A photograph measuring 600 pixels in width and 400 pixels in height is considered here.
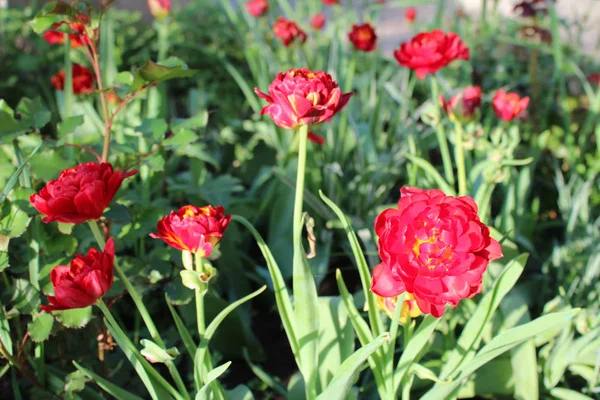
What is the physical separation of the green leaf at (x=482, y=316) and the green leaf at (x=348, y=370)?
19 cm

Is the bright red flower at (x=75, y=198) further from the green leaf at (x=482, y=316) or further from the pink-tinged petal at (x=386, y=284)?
the green leaf at (x=482, y=316)

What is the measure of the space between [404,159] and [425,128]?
0.29 m

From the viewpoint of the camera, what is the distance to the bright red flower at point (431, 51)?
42.3 inches

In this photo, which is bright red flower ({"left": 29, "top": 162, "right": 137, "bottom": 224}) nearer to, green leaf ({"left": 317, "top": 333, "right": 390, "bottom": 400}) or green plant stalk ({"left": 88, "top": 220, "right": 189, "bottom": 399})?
green plant stalk ({"left": 88, "top": 220, "right": 189, "bottom": 399})

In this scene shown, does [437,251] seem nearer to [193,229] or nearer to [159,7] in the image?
[193,229]

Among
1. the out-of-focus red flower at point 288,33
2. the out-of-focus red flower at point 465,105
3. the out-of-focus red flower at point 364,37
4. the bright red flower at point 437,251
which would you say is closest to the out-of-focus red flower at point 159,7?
the out-of-focus red flower at point 288,33

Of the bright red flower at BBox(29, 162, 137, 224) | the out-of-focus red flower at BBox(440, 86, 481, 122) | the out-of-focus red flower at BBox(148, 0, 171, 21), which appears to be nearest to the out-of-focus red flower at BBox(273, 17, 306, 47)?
the out-of-focus red flower at BBox(148, 0, 171, 21)

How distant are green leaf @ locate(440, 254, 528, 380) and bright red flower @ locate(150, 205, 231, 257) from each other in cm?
42

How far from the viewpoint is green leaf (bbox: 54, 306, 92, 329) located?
84 cm

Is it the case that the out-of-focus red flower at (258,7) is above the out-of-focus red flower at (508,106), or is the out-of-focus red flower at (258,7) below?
above

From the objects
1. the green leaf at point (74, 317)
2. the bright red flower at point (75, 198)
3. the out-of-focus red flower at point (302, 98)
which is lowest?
the green leaf at point (74, 317)

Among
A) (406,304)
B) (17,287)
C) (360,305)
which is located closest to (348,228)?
(406,304)

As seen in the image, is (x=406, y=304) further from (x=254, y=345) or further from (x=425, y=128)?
(x=425, y=128)

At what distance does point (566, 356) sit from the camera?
1050mm
